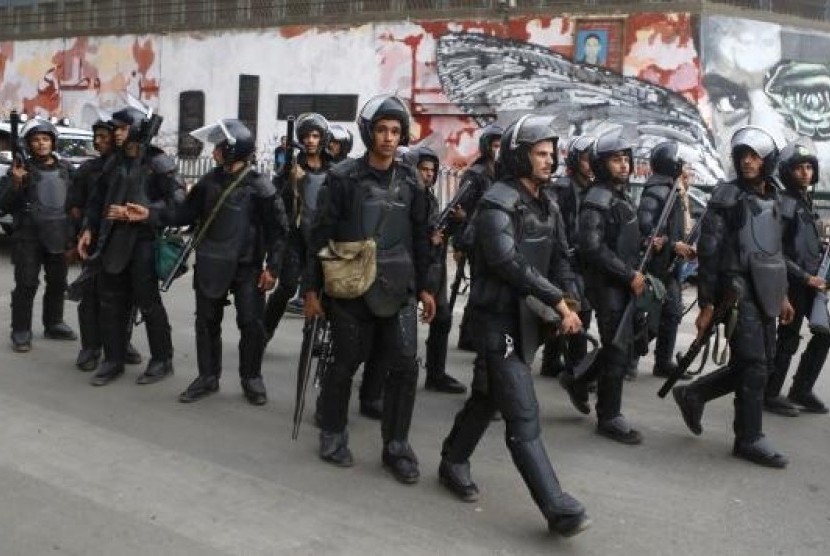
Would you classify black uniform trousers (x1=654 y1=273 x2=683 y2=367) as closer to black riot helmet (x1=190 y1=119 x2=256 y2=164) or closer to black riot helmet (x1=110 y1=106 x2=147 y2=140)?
black riot helmet (x1=190 y1=119 x2=256 y2=164)

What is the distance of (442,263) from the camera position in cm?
633

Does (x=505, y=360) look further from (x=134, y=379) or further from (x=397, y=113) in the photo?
(x=134, y=379)

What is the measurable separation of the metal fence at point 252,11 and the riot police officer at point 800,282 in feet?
40.8

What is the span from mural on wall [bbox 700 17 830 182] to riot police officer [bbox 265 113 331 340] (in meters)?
12.1

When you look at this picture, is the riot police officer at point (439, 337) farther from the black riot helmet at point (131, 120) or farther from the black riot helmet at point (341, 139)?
the black riot helmet at point (131, 120)

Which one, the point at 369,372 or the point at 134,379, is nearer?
the point at 369,372

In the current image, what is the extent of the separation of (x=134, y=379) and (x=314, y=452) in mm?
2036

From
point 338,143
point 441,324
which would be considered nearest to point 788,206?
point 441,324

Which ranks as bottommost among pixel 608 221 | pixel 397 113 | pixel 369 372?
pixel 369 372

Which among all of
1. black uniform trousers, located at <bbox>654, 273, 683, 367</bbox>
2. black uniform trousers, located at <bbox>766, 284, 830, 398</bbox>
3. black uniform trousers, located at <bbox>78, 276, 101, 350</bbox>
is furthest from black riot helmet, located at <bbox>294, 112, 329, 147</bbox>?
black uniform trousers, located at <bbox>766, 284, 830, 398</bbox>

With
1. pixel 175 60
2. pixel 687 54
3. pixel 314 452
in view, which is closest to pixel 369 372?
pixel 314 452

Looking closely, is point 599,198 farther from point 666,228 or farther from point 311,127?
point 311,127

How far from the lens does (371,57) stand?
20.6m

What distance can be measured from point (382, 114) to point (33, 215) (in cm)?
398
